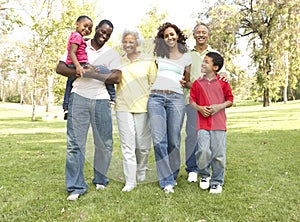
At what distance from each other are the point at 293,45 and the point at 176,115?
70.7 feet

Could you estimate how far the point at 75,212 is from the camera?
3.39m

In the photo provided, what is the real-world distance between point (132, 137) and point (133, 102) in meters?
0.42

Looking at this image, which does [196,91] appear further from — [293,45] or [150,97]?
[293,45]

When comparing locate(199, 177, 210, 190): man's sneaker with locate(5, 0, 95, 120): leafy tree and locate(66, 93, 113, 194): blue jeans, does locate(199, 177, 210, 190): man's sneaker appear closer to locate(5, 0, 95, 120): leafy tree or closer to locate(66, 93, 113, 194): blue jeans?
locate(66, 93, 113, 194): blue jeans

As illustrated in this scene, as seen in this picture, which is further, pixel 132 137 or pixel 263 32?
pixel 263 32

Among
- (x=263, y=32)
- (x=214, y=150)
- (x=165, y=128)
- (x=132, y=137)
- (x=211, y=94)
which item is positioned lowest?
(x=214, y=150)

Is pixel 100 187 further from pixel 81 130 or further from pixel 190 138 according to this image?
pixel 190 138

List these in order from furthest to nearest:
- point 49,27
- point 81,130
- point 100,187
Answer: point 49,27 < point 100,187 < point 81,130

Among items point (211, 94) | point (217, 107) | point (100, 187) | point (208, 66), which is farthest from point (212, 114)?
point (100, 187)

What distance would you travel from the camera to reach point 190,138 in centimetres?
453

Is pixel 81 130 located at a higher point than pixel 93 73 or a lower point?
lower

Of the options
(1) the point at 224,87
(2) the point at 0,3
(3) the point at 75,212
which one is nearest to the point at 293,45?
(2) the point at 0,3

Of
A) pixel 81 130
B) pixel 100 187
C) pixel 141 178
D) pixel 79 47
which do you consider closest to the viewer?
pixel 79 47

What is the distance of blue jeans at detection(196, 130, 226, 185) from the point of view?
3971mm
